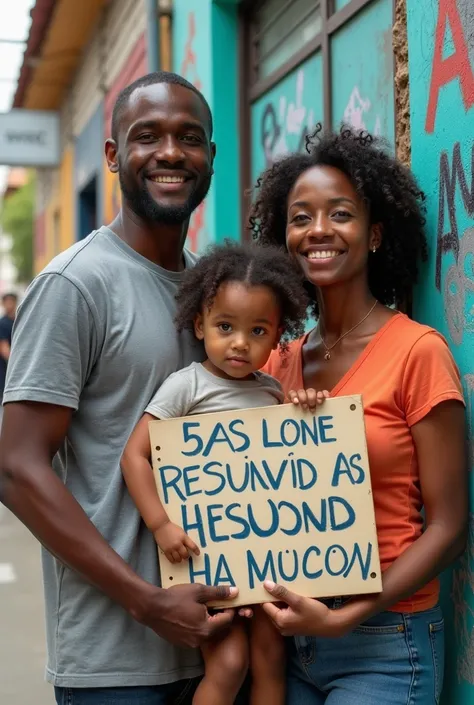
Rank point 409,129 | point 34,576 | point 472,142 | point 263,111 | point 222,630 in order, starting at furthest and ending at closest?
point 34,576 → point 263,111 → point 409,129 → point 472,142 → point 222,630

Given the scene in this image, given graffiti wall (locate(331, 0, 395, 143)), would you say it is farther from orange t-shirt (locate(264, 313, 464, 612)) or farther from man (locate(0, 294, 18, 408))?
man (locate(0, 294, 18, 408))

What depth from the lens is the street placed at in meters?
4.56

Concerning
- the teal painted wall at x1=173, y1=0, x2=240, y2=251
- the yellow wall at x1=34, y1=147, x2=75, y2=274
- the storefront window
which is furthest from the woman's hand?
the yellow wall at x1=34, y1=147, x2=75, y2=274

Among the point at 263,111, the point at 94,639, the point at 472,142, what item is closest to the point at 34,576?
the point at 263,111

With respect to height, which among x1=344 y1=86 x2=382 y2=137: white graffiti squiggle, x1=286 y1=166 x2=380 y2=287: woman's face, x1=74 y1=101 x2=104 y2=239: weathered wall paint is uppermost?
x1=74 y1=101 x2=104 y2=239: weathered wall paint

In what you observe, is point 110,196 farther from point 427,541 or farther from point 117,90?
point 427,541

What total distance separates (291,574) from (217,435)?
377 millimetres

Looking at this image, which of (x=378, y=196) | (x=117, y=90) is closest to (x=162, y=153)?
(x=378, y=196)

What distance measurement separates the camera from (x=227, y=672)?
7.51 feet

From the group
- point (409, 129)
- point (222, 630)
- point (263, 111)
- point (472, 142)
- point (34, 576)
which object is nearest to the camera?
point (222, 630)

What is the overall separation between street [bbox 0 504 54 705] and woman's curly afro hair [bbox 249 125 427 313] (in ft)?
8.93

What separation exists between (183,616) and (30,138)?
10.2 m

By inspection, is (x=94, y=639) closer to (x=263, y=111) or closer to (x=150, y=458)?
(x=150, y=458)

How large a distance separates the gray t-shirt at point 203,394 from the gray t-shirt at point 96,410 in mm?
54
